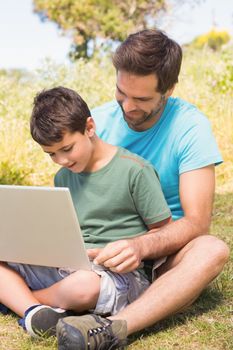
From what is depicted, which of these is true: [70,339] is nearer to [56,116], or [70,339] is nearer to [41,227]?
[41,227]

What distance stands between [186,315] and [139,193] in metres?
0.58

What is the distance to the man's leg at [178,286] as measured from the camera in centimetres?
257

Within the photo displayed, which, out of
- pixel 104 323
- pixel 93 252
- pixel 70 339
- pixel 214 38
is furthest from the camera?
pixel 214 38

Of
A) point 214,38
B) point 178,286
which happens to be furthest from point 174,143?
point 214,38

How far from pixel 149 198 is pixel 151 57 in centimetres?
66

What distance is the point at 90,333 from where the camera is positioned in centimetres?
239

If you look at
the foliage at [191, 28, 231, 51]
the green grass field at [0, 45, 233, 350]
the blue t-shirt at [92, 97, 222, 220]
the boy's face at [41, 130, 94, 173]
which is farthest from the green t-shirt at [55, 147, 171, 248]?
the foliage at [191, 28, 231, 51]

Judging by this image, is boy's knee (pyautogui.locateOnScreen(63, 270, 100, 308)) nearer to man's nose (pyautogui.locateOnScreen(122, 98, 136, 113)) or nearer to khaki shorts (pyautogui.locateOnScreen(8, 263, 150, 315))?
khaki shorts (pyautogui.locateOnScreen(8, 263, 150, 315))

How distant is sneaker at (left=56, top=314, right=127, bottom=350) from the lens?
7.72 feet

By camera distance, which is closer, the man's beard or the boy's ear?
the boy's ear

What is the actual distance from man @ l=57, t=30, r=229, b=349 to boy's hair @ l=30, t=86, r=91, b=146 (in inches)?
12.1

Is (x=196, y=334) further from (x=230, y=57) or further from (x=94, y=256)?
(x=230, y=57)

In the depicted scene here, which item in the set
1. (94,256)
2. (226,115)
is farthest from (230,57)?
(94,256)

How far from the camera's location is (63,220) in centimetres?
243
